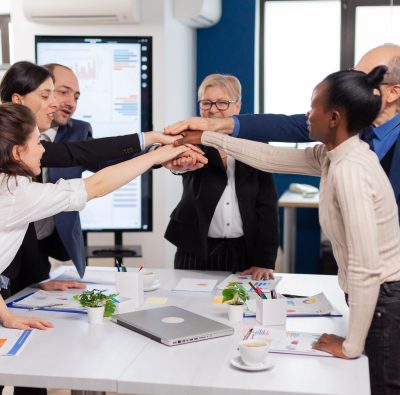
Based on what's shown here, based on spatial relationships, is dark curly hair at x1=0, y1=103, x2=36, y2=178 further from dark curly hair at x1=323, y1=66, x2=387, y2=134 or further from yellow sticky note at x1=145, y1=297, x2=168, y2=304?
dark curly hair at x1=323, y1=66, x2=387, y2=134

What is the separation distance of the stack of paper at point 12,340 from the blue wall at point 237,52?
4.06 meters

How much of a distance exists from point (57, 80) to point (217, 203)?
0.95 m

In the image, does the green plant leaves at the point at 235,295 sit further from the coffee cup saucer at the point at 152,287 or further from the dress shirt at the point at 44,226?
the dress shirt at the point at 44,226

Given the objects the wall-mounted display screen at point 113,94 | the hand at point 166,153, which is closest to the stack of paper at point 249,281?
the hand at point 166,153

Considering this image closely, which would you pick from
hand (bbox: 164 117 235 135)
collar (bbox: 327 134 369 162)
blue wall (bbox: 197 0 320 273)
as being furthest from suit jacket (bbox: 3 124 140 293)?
blue wall (bbox: 197 0 320 273)

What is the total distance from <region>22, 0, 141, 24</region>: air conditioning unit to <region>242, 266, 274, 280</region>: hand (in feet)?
7.38

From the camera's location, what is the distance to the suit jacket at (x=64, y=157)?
2.61m

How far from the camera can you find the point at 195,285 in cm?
256

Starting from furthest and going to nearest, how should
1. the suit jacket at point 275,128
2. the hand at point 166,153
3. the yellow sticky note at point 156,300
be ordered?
the suit jacket at point 275,128 → the hand at point 166,153 → the yellow sticky note at point 156,300

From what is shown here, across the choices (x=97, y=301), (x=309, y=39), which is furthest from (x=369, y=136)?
(x=309, y=39)

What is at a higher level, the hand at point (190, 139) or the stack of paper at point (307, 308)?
the hand at point (190, 139)

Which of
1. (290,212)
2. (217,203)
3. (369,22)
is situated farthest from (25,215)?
(369,22)

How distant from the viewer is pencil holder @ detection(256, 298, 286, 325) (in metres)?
2.03

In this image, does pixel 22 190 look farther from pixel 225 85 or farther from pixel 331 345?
pixel 225 85
